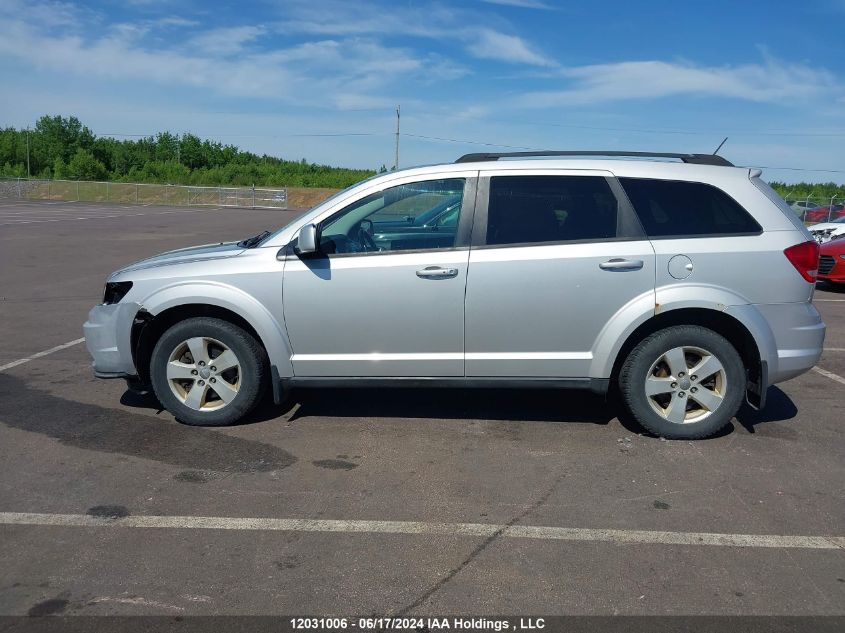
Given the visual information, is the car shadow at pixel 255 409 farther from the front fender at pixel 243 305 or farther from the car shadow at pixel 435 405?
the front fender at pixel 243 305

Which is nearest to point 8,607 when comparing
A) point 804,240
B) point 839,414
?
point 804,240

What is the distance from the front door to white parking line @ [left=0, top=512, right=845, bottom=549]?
4.92 feet

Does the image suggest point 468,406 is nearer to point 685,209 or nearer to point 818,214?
point 685,209

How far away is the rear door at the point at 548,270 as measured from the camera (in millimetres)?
5242

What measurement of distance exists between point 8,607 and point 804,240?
5.01 m

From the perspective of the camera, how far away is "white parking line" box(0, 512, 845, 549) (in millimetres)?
3941

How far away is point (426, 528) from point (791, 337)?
2.93m

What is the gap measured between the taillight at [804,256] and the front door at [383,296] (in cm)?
214

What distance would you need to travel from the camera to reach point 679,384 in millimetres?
5359

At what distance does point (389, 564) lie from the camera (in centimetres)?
366

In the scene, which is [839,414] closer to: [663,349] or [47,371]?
[663,349]

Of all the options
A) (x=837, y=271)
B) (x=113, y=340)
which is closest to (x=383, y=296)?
(x=113, y=340)

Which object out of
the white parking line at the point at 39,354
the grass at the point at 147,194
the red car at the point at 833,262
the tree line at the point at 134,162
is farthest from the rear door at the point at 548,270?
the tree line at the point at 134,162

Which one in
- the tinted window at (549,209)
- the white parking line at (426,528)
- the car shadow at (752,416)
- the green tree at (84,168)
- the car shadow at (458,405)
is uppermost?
the green tree at (84,168)
